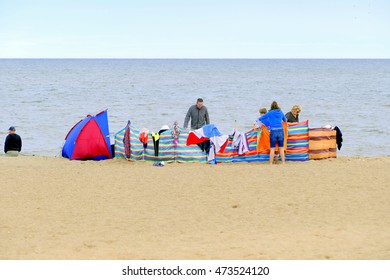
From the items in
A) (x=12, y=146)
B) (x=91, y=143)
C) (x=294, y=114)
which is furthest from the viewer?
(x=12, y=146)

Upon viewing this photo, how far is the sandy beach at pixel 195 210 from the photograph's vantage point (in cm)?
860

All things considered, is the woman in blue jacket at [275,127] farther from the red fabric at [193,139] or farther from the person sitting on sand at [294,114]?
the red fabric at [193,139]

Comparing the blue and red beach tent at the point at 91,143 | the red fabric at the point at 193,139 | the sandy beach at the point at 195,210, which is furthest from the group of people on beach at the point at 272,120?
the blue and red beach tent at the point at 91,143

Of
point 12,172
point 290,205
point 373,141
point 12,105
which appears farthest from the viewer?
point 12,105

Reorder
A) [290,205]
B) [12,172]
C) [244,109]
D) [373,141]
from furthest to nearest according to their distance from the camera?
1. [244,109]
2. [373,141]
3. [12,172]
4. [290,205]

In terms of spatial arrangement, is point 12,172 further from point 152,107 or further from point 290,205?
point 152,107

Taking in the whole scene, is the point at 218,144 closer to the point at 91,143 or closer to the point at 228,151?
the point at 228,151

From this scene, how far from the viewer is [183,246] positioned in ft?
28.7

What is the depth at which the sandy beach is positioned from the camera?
8602 millimetres

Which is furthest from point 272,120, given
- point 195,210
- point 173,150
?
point 195,210

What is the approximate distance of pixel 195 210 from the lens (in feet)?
35.0

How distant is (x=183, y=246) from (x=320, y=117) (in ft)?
86.6

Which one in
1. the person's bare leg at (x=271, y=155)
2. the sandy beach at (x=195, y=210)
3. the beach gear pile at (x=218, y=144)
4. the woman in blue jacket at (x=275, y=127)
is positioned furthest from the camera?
the beach gear pile at (x=218, y=144)
